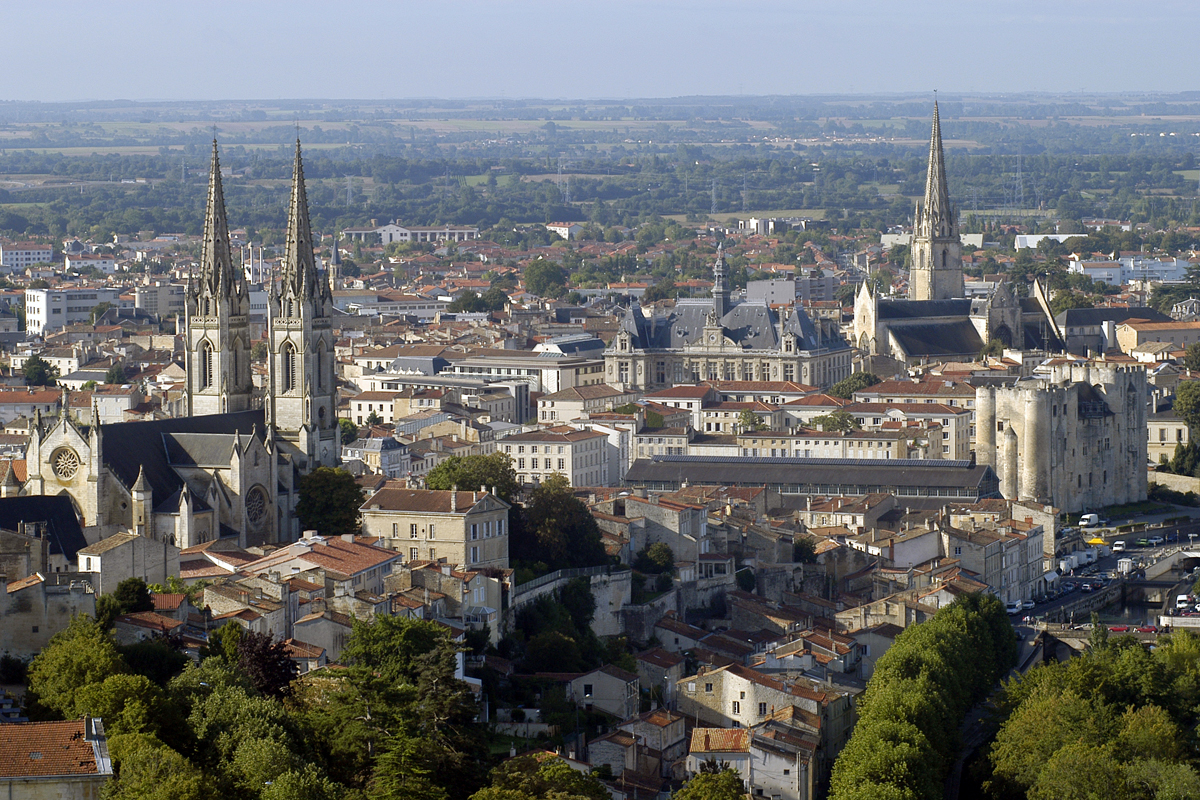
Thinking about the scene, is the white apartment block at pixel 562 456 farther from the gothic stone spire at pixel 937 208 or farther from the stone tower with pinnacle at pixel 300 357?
the gothic stone spire at pixel 937 208

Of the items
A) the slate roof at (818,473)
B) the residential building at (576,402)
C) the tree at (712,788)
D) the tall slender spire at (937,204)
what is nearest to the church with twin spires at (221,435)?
the slate roof at (818,473)

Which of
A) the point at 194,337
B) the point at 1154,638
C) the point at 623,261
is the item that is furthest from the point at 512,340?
the point at 623,261

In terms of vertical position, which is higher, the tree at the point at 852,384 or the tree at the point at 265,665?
the tree at the point at 265,665

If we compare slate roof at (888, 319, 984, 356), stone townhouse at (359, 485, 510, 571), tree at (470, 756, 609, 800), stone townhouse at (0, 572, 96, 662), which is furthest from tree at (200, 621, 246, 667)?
slate roof at (888, 319, 984, 356)

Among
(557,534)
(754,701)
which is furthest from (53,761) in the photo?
(557,534)

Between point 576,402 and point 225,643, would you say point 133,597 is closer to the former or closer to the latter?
point 225,643
